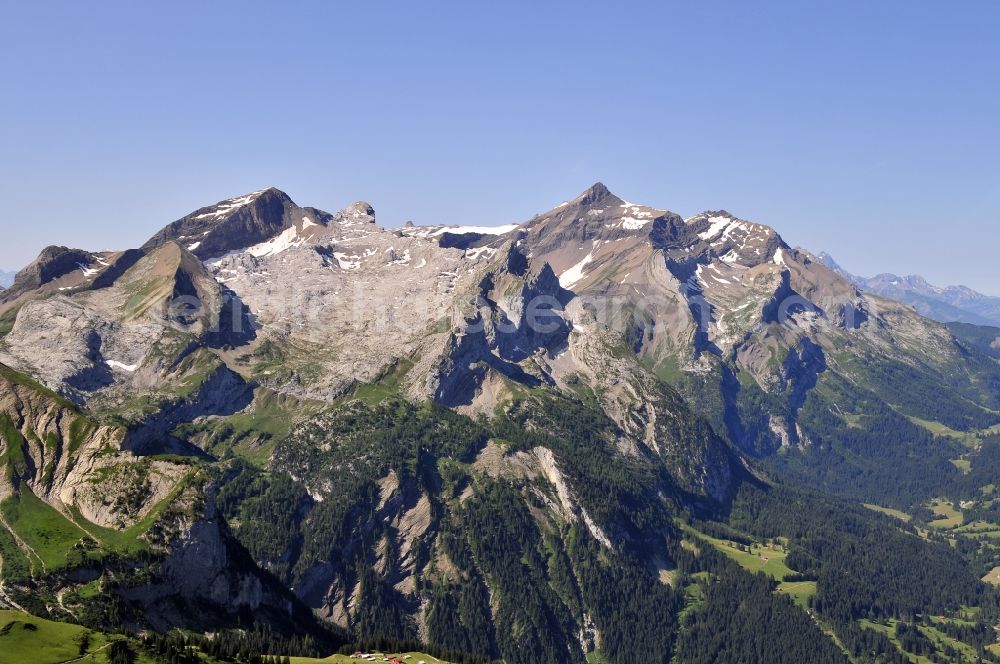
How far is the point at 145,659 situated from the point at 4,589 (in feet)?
134

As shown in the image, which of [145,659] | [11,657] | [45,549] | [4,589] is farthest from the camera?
[45,549]

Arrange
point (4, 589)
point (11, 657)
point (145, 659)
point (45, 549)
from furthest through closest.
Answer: point (45, 549) → point (4, 589) → point (145, 659) → point (11, 657)

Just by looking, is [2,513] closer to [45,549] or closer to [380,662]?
[45,549]

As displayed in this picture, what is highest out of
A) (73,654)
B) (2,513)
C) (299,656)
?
(2,513)

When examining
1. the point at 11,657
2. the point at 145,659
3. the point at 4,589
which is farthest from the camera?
the point at 4,589

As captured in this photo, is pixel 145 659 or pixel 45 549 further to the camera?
pixel 45 549

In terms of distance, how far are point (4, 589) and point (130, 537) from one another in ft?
85.1

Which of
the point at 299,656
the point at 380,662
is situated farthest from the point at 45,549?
the point at 380,662

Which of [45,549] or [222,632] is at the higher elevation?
[45,549]

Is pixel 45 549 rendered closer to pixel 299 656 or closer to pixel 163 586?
pixel 163 586

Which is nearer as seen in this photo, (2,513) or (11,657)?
(11,657)

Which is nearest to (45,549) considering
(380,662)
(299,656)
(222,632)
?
(222,632)

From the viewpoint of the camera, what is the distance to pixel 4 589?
585 feet

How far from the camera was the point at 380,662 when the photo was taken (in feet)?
637
